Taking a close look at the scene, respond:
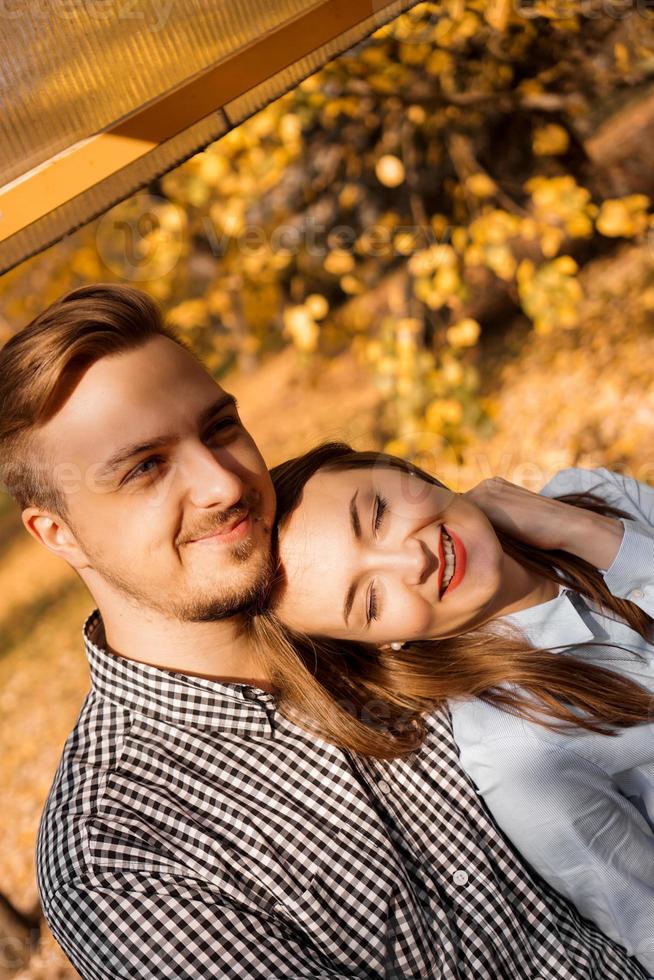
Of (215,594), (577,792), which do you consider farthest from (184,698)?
(577,792)

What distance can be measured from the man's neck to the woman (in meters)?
0.12

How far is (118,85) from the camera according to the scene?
146 centimetres

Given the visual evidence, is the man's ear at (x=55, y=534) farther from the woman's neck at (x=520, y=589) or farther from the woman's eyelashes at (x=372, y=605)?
the woman's neck at (x=520, y=589)

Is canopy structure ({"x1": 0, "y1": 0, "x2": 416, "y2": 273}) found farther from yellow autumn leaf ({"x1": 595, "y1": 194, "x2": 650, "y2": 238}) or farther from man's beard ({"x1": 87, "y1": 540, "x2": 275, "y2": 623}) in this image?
yellow autumn leaf ({"x1": 595, "y1": 194, "x2": 650, "y2": 238})

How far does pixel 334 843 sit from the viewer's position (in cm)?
194

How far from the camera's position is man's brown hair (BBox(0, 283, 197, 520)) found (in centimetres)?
188

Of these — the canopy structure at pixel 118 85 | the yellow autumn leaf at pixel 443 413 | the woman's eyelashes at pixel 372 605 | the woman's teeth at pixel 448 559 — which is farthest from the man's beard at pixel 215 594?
the yellow autumn leaf at pixel 443 413

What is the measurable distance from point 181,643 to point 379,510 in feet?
1.78

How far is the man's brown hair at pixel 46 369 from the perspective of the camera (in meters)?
1.88

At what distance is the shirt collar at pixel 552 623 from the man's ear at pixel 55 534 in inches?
41.3

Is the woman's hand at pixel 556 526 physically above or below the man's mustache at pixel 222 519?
below

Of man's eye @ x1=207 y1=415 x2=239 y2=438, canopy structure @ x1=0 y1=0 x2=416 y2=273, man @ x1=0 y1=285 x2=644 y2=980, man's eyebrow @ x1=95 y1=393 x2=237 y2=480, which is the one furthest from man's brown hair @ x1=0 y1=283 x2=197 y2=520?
canopy structure @ x1=0 y1=0 x2=416 y2=273

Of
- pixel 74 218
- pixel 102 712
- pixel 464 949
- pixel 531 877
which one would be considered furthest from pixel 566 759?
pixel 74 218

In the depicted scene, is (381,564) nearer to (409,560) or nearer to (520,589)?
(409,560)
